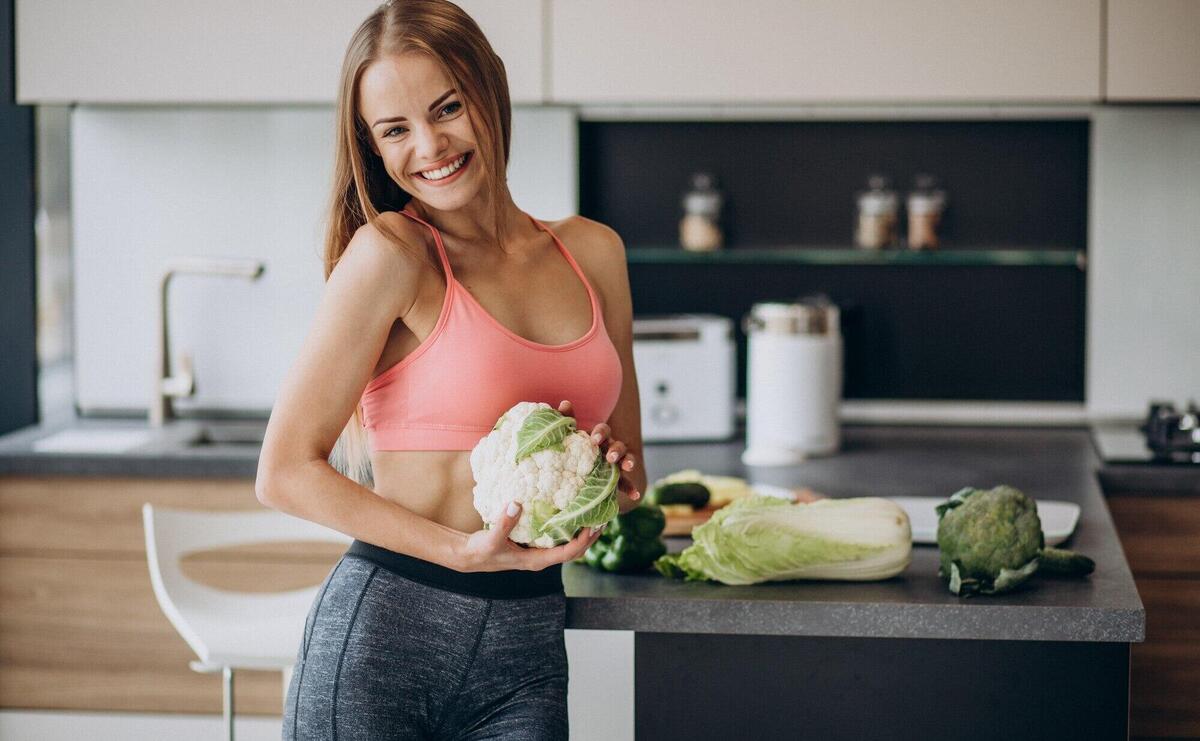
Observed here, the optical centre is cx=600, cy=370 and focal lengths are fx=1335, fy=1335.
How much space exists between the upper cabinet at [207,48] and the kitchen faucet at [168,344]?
1.23 ft

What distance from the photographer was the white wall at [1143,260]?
10.2 feet

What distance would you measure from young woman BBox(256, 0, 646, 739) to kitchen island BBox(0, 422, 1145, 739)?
0.65 feet

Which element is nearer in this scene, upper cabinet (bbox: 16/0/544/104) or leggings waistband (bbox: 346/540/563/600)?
leggings waistband (bbox: 346/540/563/600)

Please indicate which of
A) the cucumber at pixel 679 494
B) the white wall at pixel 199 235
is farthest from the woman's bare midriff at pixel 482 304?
the white wall at pixel 199 235

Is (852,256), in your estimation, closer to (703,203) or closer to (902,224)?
(902,224)

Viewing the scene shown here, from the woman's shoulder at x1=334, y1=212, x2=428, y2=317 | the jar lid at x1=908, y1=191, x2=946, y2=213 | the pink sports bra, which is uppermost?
the jar lid at x1=908, y1=191, x2=946, y2=213

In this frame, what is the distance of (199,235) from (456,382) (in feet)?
7.03

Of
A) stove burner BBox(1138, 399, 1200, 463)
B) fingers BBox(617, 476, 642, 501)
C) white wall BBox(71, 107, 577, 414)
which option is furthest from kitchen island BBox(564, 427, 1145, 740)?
white wall BBox(71, 107, 577, 414)

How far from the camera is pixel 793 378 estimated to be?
286 centimetres

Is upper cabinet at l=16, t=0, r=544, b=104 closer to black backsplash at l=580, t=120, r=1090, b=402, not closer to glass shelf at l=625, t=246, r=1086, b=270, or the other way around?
black backsplash at l=580, t=120, r=1090, b=402

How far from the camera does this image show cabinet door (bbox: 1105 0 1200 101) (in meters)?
2.71

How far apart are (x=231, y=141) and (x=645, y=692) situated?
2.10 metres

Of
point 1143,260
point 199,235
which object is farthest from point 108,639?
point 1143,260

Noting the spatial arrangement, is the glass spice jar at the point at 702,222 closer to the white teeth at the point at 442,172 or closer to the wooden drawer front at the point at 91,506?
the wooden drawer front at the point at 91,506
